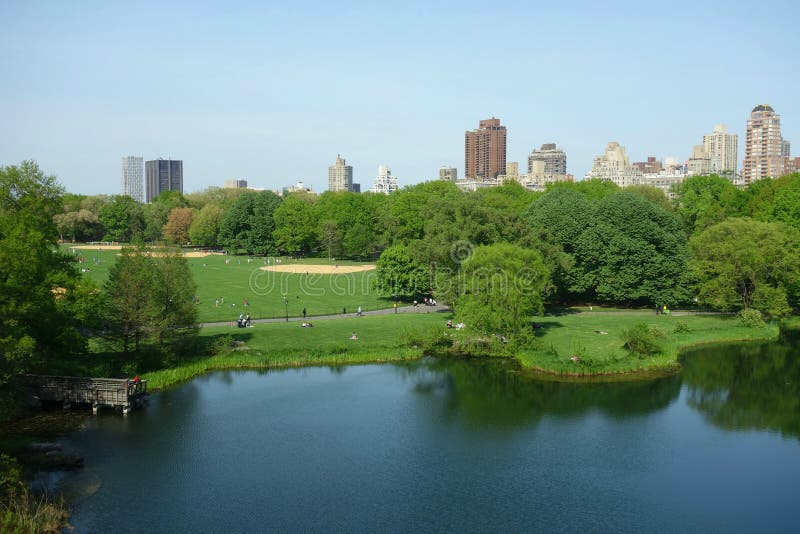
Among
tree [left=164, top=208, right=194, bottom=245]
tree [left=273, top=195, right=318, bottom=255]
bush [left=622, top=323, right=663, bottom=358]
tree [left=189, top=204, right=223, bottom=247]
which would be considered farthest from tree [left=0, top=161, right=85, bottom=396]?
tree [left=164, top=208, right=194, bottom=245]

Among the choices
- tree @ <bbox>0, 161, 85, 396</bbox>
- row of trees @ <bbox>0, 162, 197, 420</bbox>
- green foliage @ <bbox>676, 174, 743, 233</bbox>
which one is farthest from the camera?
green foliage @ <bbox>676, 174, 743, 233</bbox>

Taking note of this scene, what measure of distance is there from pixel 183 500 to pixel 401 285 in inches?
1652

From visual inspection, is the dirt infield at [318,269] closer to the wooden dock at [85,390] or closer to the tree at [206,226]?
the tree at [206,226]

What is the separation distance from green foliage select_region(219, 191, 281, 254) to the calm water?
258 feet

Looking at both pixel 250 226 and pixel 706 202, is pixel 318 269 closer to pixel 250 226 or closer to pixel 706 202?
pixel 250 226

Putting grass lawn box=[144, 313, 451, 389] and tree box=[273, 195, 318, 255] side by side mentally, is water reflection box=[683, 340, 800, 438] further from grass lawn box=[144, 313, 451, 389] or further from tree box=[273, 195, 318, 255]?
tree box=[273, 195, 318, 255]

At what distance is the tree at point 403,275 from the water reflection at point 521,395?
2112 cm

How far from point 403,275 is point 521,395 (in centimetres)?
2820

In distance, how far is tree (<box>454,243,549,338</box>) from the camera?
46.8m

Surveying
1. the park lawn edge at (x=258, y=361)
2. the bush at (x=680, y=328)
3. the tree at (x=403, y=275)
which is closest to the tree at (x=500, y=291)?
the park lawn edge at (x=258, y=361)

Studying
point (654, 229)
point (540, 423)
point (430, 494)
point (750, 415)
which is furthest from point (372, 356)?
point (654, 229)

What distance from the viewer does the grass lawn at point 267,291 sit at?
204 ft

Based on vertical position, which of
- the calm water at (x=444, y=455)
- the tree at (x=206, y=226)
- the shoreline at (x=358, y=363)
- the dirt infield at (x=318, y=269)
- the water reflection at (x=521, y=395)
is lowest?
the calm water at (x=444, y=455)

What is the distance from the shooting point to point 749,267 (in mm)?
57750
